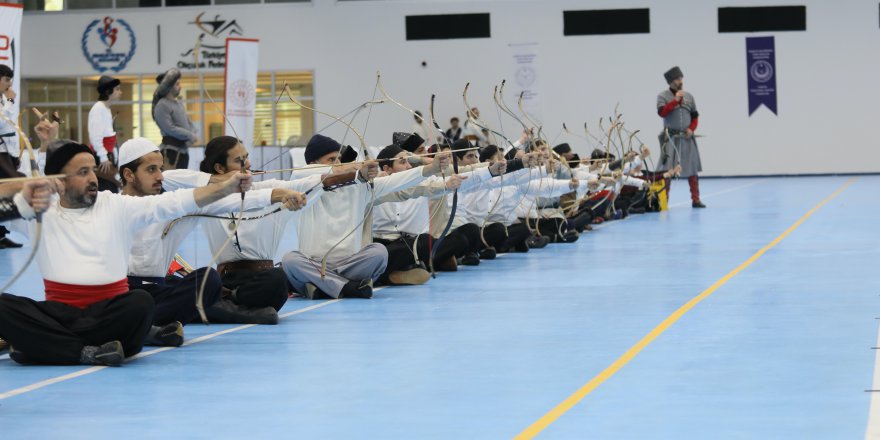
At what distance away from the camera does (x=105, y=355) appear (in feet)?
14.4

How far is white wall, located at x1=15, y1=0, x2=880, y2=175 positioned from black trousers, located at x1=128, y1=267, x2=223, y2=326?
1742 centimetres

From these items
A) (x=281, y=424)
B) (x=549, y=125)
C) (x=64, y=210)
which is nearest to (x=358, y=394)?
(x=281, y=424)

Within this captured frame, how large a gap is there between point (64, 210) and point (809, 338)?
2.83m

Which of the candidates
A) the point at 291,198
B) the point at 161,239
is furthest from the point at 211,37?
the point at 291,198

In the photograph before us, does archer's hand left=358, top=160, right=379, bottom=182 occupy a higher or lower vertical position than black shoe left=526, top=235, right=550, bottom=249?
higher

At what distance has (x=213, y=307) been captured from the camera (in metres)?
5.49

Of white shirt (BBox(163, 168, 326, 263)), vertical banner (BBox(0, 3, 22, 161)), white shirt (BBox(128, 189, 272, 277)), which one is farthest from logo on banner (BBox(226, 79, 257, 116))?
white shirt (BBox(128, 189, 272, 277))

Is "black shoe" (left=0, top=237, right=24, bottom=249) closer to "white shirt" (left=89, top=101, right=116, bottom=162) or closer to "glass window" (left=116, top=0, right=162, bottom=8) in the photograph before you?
"white shirt" (left=89, top=101, right=116, bottom=162)

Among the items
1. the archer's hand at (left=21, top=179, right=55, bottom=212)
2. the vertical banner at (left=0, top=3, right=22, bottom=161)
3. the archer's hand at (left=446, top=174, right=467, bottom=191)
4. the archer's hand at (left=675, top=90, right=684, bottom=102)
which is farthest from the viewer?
the archer's hand at (left=675, top=90, right=684, bottom=102)

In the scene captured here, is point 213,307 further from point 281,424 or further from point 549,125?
point 549,125

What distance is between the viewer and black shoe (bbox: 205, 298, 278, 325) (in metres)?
5.49

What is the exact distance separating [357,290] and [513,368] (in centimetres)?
233

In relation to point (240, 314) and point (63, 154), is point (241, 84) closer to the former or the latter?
point (240, 314)

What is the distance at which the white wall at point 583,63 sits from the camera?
73.9 ft
